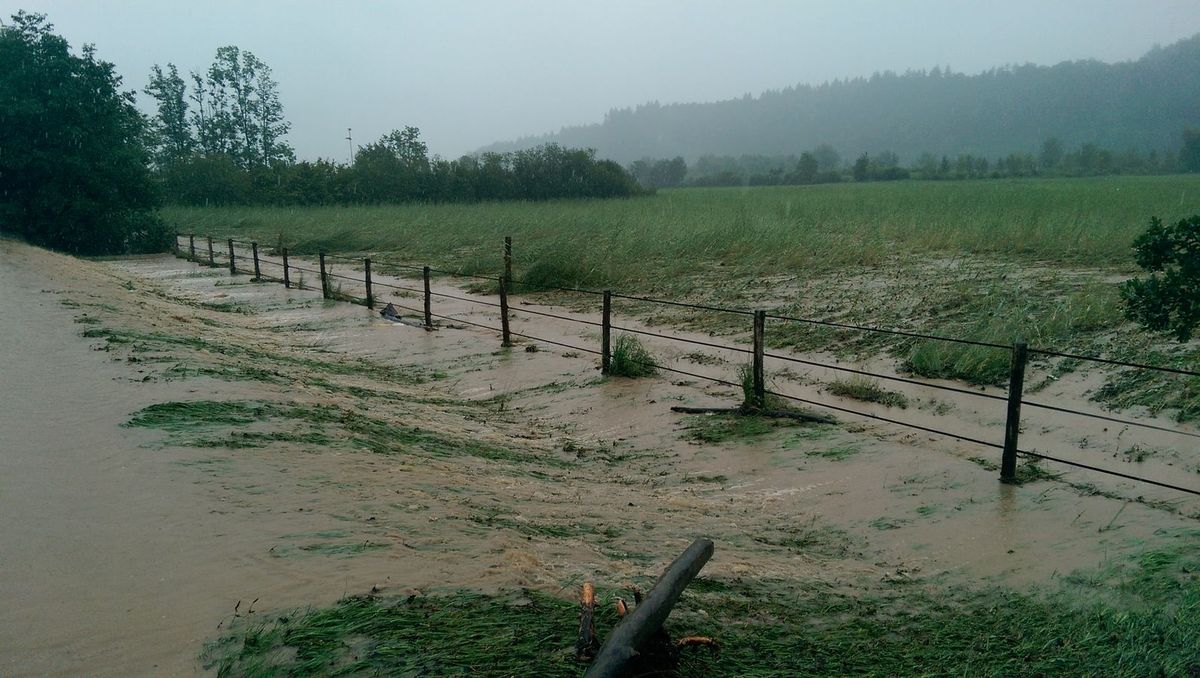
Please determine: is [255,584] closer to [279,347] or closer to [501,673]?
[501,673]

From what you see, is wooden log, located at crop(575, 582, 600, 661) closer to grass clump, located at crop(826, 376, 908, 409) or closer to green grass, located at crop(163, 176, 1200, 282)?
grass clump, located at crop(826, 376, 908, 409)

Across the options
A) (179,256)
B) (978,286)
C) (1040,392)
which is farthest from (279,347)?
(179,256)

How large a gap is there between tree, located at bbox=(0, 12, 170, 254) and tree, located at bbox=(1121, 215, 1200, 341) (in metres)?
27.2

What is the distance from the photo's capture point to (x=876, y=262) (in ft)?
54.1

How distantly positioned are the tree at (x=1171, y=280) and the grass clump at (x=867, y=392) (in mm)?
3891

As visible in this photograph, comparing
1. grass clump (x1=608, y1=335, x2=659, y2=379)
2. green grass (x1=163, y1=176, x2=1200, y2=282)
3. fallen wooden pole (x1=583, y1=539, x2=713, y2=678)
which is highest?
green grass (x1=163, y1=176, x2=1200, y2=282)

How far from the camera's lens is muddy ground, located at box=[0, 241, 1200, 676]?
3451 mm

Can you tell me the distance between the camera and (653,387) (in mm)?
9141

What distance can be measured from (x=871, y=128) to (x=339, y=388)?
175 meters

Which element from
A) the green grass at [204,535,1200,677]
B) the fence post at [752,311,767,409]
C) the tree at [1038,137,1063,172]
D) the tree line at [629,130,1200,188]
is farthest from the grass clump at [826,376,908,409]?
the tree at [1038,137,1063,172]

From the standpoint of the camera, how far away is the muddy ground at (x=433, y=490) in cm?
345

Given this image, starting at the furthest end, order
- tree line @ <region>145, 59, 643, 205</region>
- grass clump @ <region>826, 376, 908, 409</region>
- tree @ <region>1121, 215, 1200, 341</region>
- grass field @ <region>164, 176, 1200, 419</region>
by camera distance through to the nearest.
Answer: tree line @ <region>145, 59, 643, 205</region>
grass field @ <region>164, 176, 1200, 419</region>
grass clump @ <region>826, 376, 908, 409</region>
tree @ <region>1121, 215, 1200, 341</region>

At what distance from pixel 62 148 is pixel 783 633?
2789 centimetres

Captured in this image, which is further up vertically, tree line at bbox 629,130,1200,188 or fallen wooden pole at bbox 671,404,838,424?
tree line at bbox 629,130,1200,188
